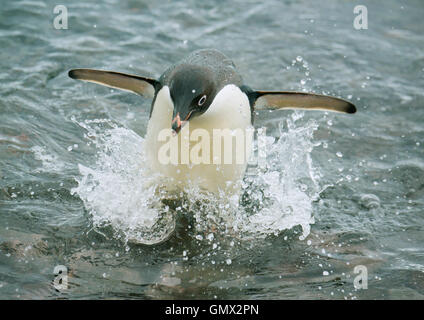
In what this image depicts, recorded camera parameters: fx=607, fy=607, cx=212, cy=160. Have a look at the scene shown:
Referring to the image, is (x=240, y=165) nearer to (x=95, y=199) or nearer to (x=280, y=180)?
(x=280, y=180)

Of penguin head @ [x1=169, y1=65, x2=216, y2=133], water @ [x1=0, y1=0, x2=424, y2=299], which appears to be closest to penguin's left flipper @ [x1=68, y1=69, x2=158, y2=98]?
water @ [x1=0, y1=0, x2=424, y2=299]

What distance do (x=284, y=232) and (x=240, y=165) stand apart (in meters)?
0.52

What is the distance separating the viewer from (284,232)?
394cm

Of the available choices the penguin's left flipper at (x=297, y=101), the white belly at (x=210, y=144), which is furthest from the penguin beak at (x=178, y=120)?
the penguin's left flipper at (x=297, y=101)

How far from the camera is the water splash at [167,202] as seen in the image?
152 inches

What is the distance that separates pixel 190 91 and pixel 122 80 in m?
1.00

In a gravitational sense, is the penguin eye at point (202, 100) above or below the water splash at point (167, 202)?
above

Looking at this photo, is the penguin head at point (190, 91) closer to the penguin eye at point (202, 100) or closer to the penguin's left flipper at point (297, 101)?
the penguin eye at point (202, 100)

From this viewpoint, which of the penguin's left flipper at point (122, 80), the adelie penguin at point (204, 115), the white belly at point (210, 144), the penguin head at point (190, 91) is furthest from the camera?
the penguin's left flipper at point (122, 80)

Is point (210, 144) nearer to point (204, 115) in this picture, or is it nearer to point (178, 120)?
point (204, 115)

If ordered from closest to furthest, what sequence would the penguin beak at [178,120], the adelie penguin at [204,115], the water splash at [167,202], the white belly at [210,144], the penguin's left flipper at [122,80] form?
the penguin beak at [178,120], the adelie penguin at [204,115], the white belly at [210,144], the water splash at [167,202], the penguin's left flipper at [122,80]

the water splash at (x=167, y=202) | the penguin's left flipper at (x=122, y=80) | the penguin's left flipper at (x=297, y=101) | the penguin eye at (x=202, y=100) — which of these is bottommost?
the water splash at (x=167, y=202)

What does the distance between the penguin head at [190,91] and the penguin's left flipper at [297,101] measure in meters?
0.61

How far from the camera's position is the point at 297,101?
423cm
